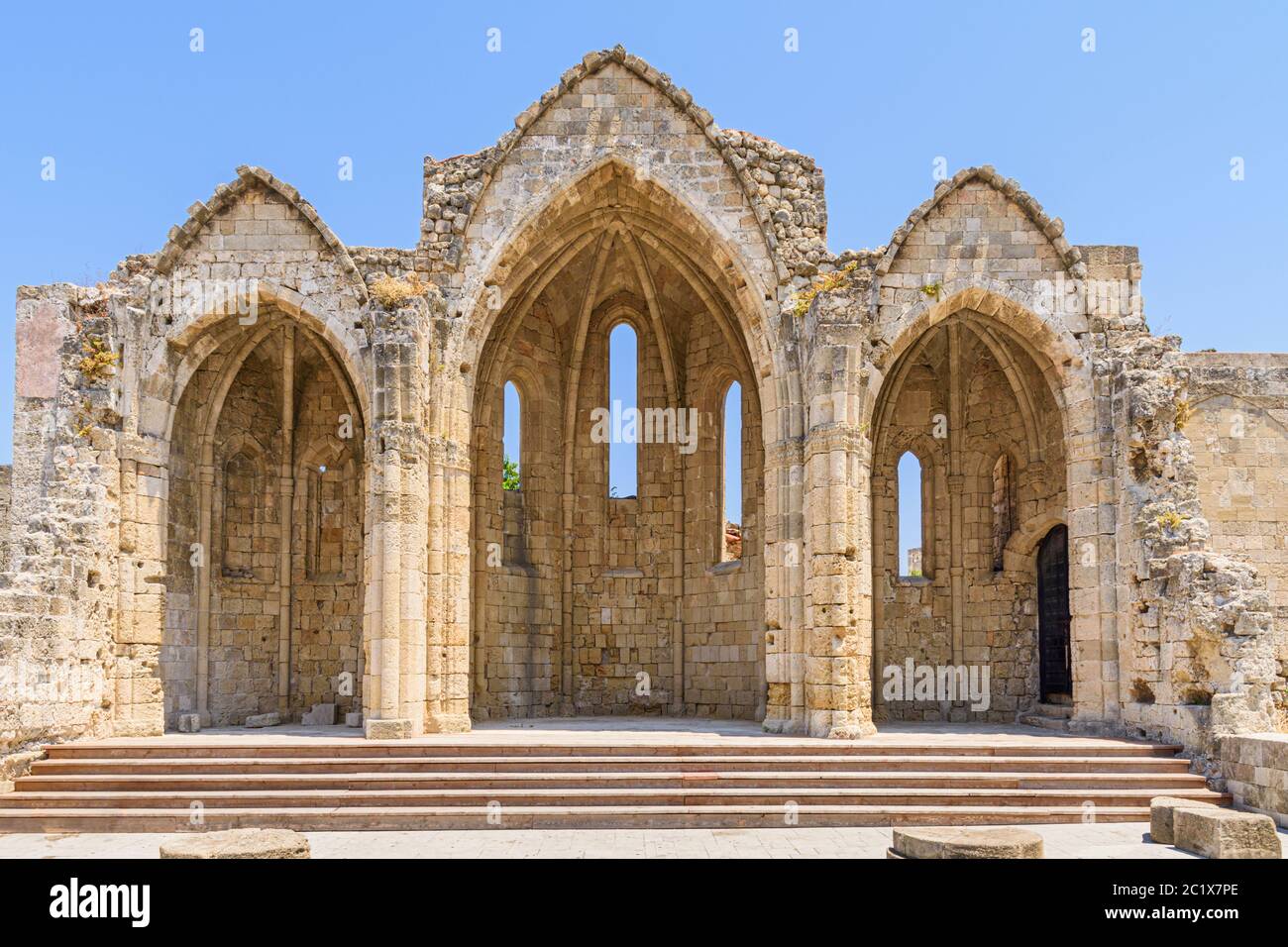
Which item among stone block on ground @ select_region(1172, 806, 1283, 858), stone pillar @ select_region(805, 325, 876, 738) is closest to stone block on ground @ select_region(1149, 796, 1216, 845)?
stone block on ground @ select_region(1172, 806, 1283, 858)

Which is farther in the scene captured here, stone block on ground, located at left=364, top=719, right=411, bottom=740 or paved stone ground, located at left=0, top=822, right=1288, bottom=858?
stone block on ground, located at left=364, top=719, right=411, bottom=740

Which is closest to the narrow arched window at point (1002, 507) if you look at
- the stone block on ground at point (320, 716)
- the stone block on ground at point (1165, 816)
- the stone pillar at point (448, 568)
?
the stone block on ground at point (1165, 816)

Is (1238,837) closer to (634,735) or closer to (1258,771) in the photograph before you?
(1258,771)

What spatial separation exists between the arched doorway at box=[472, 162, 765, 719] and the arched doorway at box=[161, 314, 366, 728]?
2.32 meters

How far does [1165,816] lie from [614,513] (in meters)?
11.0

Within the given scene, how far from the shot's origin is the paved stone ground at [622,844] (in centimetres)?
1038

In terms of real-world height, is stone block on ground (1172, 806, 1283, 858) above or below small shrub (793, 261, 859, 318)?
below

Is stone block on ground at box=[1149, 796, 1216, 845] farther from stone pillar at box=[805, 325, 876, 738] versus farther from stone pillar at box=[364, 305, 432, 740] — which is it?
stone pillar at box=[364, 305, 432, 740]

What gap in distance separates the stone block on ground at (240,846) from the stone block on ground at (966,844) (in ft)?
15.4

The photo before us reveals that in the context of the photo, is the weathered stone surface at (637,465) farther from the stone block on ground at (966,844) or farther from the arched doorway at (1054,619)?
the stone block on ground at (966,844)

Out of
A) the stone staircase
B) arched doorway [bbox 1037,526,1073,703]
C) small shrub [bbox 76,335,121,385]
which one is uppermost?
small shrub [bbox 76,335,121,385]

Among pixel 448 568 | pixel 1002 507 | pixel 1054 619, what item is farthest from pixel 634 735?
pixel 1002 507

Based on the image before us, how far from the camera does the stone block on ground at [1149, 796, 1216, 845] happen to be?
1040 cm

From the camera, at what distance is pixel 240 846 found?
8.63m
